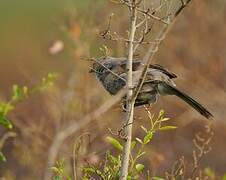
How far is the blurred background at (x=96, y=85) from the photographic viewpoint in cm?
855

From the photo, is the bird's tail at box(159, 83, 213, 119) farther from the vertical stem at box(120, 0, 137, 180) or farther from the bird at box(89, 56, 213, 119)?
the vertical stem at box(120, 0, 137, 180)

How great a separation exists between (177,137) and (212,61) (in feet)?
6.05

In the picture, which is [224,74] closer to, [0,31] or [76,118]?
[76,118]

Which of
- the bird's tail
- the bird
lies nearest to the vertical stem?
the bird

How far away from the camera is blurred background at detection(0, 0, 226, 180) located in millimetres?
8555

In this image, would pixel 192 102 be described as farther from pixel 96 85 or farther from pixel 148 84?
pixel 96 85

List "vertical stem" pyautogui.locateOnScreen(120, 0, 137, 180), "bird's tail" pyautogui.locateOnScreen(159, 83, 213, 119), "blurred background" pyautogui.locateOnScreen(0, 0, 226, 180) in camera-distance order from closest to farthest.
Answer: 1. "vertical stem" pyautogui.locateOnScreen(120, 0, 137, 180)
2. "bird's tail" pyautogui.locateOnScreen(159, 83, 213, 119)
3. "blurred background" pyautogui.locateOnScreen(0, 0, 226, 180)

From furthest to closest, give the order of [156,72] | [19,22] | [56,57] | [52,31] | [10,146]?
1. [19,22]
2. [52,31]
3. [56,57]
4. [10,146]
5. [156,72]

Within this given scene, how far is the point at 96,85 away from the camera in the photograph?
30.1 ft

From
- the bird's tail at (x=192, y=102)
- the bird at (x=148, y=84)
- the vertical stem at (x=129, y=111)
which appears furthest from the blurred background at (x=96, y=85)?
the vertical stem at (x=129, y=111)

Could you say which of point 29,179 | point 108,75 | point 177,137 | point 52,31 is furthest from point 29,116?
point 108,75

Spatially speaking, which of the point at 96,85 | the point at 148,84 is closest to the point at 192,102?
the point at 148,84

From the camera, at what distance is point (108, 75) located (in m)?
5.09

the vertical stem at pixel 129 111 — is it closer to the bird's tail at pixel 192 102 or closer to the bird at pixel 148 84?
the bird at pixel 148 84
